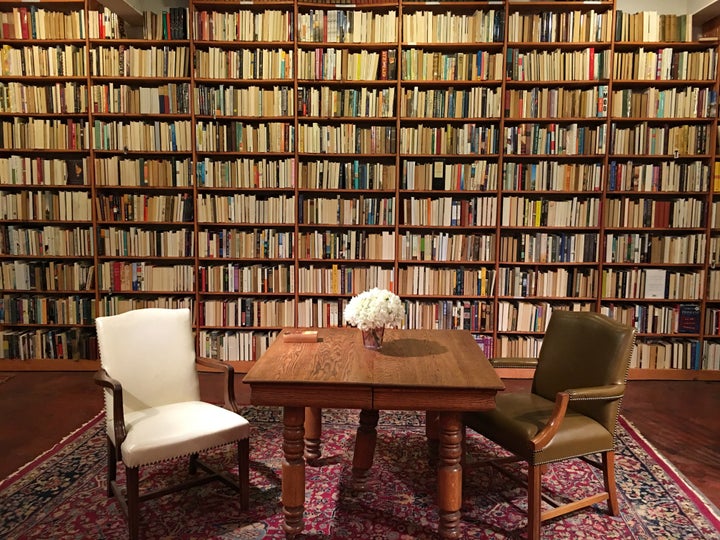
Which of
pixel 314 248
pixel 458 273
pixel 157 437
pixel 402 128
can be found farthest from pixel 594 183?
pixel 157 437

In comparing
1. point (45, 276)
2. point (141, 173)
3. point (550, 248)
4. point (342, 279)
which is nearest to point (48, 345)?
point (45, 276)

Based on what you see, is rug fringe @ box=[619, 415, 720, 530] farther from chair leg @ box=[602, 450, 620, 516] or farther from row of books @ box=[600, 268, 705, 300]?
row of books @ box=[600, 268, 705, 300]

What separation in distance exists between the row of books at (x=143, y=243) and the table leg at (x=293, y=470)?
289 centimetres

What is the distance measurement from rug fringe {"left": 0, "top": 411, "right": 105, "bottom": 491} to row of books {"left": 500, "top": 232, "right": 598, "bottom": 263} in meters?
3.38

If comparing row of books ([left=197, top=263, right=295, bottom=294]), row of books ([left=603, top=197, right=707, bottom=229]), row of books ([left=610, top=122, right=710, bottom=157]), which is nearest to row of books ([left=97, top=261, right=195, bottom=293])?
row of books ([left=197, top=263, right=295, bottom=294])

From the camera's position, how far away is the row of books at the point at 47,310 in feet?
16.7

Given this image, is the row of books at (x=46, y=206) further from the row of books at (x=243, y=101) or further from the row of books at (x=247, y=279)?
the row of books at (x=243, y=101)

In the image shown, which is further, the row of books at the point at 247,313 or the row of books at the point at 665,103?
the row of books at the point at 247,313

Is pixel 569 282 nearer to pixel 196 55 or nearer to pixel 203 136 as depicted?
pixel 203 136

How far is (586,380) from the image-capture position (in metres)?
2.80

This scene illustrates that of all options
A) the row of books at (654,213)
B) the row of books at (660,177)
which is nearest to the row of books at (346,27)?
the row of books at (660,177)

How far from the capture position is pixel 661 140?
189 inches

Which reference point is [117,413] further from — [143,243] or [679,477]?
[679,477]

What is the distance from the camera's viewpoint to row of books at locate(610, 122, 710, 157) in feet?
15.6
